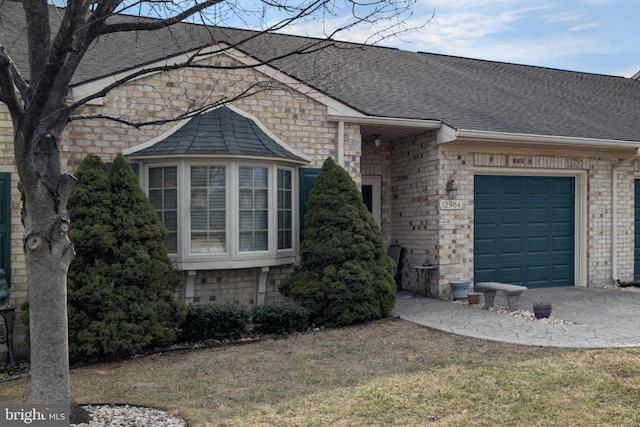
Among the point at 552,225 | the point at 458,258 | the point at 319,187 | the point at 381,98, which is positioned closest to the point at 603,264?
the point at 552,225

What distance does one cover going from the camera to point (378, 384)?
555 centimetres

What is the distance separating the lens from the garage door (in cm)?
1092

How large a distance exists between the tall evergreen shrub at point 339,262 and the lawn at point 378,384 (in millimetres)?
830

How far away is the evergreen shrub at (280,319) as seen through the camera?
7.82m

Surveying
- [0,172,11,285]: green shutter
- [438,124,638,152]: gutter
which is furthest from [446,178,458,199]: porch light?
[0,172,11,285]: green shutter

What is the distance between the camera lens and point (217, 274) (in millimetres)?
8609

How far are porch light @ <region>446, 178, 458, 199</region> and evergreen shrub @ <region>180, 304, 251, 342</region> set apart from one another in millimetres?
4415

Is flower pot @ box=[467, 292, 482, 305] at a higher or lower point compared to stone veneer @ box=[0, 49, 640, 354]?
lower

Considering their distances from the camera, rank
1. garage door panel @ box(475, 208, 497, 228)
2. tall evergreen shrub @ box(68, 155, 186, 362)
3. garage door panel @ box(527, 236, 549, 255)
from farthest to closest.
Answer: garage door panel @ box(527, 236, 549, 255) → garage door panel @ box(475, 208, 497, 228) → tall evergreen shrub @ box(68, 155, 186, 362)

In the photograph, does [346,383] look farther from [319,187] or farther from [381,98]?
[381,98]

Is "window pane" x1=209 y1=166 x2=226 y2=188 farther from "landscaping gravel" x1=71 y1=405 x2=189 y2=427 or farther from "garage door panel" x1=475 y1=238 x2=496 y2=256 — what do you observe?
"garage door panel" x1=475 y1=238 x2=496 y2=256

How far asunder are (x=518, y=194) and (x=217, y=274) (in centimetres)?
609

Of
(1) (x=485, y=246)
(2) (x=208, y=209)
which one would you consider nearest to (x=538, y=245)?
(1) (x=485, y=246)

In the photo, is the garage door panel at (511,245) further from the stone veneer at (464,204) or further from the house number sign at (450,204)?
the house number sign at (450,204)
